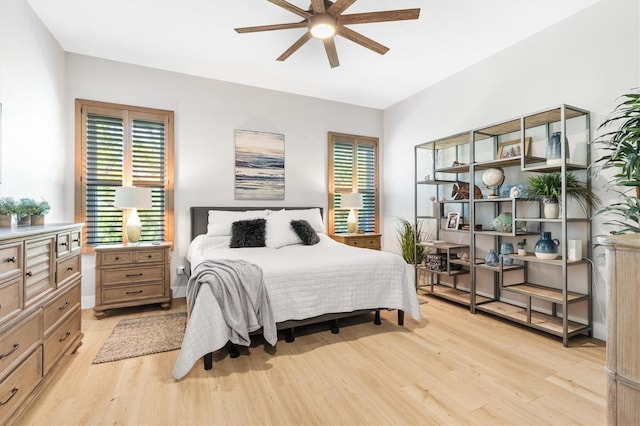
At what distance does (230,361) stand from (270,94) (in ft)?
12.0

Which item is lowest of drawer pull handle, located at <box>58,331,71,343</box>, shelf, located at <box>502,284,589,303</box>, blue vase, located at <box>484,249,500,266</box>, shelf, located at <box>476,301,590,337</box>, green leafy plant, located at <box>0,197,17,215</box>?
shelf, located at <box>476,301,590,337</box>

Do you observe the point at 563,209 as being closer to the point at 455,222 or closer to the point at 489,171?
the point at 489,171

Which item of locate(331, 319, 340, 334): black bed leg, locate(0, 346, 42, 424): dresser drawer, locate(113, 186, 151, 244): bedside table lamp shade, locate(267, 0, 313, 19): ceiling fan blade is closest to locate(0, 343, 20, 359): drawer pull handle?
locate(0, 346, 42, 424): dresser drawer

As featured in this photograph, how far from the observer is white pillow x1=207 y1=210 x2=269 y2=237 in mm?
3859

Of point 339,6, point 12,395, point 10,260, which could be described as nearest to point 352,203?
point 339,6

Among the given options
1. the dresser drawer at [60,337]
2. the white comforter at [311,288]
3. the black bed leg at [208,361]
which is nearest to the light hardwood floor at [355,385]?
the black bed leg at [208,361]

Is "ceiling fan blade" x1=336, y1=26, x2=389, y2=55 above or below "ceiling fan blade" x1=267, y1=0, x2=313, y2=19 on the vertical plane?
below

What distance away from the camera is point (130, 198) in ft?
11.3

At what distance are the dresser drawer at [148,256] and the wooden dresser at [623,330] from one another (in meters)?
3.70

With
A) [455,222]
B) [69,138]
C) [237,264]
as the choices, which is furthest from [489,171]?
[69,138]

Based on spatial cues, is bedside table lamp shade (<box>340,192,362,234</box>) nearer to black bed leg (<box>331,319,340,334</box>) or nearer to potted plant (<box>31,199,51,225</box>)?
black bed leg (<box>331,319,340,334</box>)

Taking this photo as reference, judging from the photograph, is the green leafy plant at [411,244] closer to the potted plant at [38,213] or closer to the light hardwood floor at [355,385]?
the light hardwood floor at [355,385]

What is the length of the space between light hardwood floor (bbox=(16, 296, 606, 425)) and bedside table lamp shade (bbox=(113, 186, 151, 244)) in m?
1.16

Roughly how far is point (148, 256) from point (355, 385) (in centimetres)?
264
